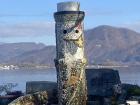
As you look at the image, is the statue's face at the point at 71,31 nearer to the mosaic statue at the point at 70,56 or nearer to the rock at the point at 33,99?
the mosaic statue at the point at 70,56

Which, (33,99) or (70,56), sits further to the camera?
(33,99)

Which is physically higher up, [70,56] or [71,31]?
[71,31]

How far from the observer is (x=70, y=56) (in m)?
14.6

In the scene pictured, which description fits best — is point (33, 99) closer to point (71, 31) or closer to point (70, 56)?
point (70, 56)

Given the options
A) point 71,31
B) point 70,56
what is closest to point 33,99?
point 70,56

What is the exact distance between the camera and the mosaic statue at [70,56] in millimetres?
14422

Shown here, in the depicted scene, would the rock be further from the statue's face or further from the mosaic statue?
the statue's face

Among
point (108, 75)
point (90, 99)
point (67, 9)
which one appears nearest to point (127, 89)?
point (90, 99)

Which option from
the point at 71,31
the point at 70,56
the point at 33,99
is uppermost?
the point at 71,31

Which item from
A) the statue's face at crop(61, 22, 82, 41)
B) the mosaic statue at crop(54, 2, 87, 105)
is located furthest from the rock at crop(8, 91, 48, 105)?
the statue's face at crop(61, 22, 82, 41)

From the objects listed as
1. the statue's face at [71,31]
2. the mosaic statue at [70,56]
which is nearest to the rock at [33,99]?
the mosaic statue at [70,56]

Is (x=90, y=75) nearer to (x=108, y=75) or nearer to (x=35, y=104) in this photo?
(x=108, y=75)

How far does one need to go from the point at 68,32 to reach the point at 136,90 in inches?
139

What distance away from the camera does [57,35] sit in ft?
48.3
